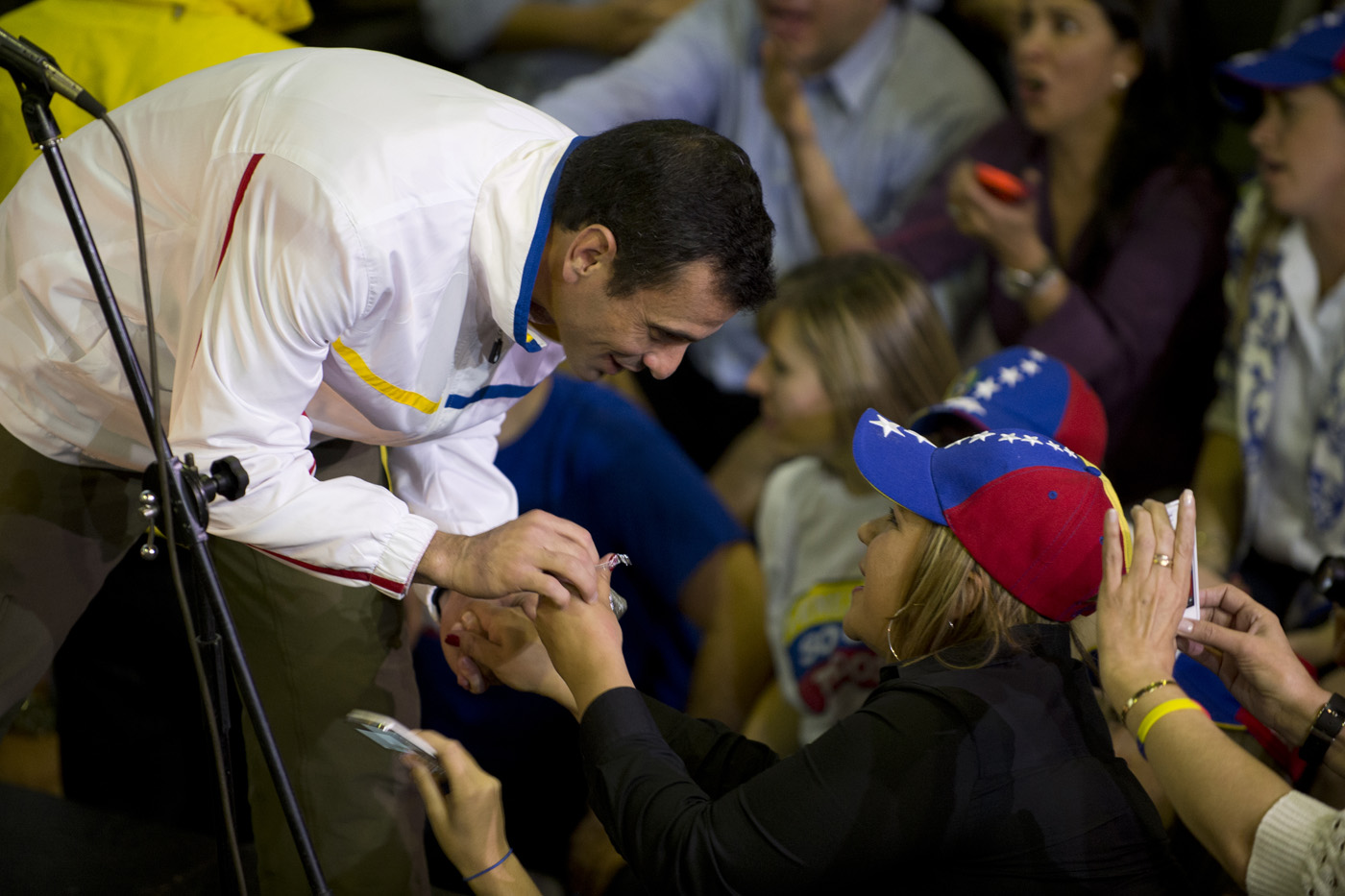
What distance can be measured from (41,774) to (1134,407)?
237cm

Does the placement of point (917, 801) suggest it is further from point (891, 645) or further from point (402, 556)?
point (402, 556)

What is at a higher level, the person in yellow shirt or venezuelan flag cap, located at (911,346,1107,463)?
the person in yellow shirt

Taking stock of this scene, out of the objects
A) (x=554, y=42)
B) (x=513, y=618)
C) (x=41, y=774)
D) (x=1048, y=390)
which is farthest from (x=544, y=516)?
(x=554, y=42)

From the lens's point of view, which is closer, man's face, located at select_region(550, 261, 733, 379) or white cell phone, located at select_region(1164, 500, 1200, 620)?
white cell phone, located at select_region(1164, 500, 1200, 620)

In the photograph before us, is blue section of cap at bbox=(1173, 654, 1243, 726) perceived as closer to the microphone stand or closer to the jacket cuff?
A: the jacket cuff

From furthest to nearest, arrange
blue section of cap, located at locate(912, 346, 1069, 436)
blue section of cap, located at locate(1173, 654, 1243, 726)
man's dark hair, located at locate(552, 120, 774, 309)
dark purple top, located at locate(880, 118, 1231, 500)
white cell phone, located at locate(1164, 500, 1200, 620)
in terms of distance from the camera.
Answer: dark purple top, located at locate(880, 118, 1231, 500)
blue section of cap, located at locate(912, 346, 1069, 436)
blue section of cap, located at locate(1173, 654, 1243, 726)
man's dark hair, located at locate(552, 120, 774, 309)
white cell phone, located at locate(1164, 500, 1200, 620)

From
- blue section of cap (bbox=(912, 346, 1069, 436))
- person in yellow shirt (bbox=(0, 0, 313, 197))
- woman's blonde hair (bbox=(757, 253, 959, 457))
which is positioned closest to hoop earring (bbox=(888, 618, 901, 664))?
blue section of cap (bbox=(912, 346, 1069, 436))

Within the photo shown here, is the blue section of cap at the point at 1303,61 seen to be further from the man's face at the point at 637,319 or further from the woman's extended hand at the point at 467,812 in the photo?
the woman's extended hand at the point at 467,812

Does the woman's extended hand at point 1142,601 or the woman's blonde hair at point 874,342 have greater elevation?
the woman's extended hand at point 1142,601

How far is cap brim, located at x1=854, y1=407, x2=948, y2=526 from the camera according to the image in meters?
1.28

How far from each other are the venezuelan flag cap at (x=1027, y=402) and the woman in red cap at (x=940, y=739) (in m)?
0.55

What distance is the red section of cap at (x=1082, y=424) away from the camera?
1896mm

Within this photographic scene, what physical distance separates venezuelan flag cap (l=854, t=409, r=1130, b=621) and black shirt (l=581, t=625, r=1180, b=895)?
77mm

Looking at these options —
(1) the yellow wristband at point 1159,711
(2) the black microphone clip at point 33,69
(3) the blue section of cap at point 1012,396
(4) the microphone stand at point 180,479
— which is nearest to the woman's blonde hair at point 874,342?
(3) the blue section of cap at point 1012,396
